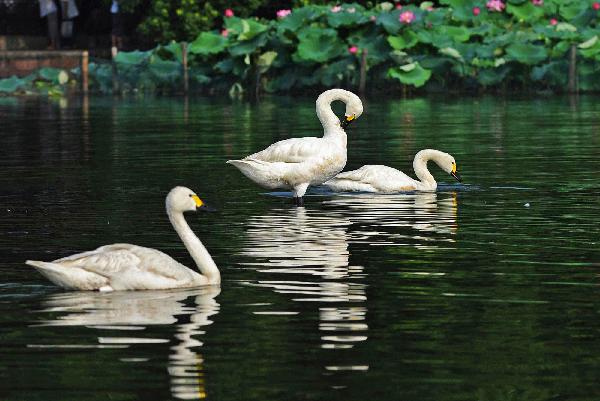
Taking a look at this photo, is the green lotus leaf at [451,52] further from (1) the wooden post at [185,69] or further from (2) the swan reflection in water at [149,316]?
(2) the swan reflection in water at [149,316]

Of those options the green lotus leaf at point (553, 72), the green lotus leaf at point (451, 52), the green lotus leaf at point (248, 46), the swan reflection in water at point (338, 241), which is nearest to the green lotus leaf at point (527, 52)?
the green lotus leaf at point (553, 72)

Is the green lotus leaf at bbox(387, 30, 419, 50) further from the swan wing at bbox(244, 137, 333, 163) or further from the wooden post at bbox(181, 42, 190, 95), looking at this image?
the swan wing at bbox(244, 137, 333, 163)

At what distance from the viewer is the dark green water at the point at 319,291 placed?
908cm

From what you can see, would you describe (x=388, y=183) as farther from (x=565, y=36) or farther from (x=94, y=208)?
(x=565, y=36)

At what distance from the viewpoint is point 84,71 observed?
51031 millimetres

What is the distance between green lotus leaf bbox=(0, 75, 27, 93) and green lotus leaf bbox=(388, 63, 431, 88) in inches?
426

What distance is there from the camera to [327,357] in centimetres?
960

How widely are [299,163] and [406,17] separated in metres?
29.1

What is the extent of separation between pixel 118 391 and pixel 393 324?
90.0 inches

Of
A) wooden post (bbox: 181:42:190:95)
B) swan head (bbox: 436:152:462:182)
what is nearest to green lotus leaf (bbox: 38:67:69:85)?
wooden post (bbox: 181:42:190:95)

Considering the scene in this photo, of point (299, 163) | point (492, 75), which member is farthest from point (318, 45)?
point (299, 163)

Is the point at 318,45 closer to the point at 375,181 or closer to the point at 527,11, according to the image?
the point at 527,11

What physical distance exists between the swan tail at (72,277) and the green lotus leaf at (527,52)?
34912 mm

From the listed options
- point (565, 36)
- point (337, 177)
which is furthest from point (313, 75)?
point (337, 177)
